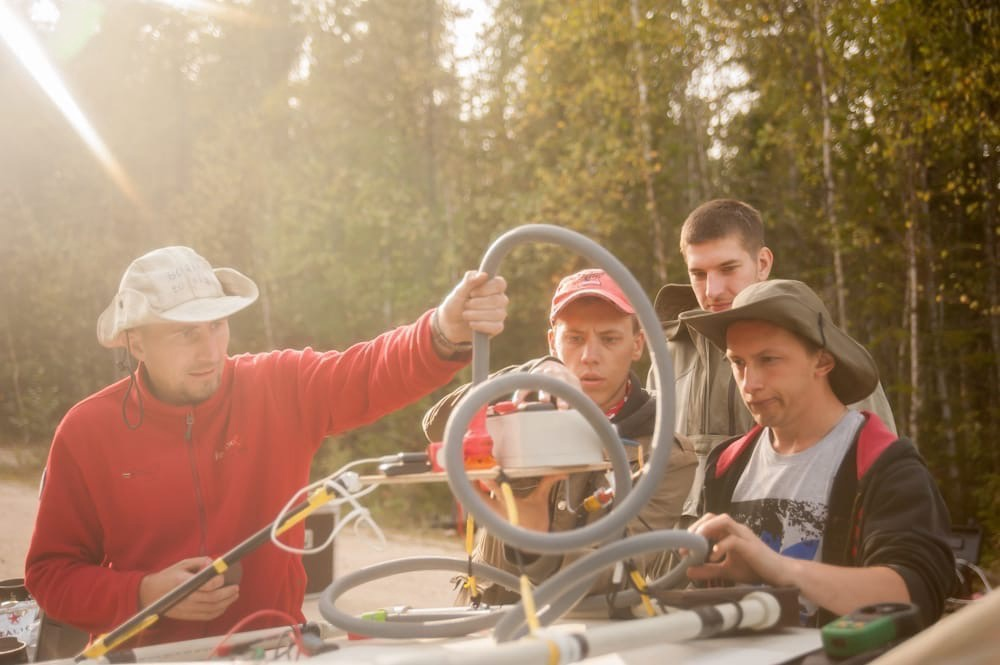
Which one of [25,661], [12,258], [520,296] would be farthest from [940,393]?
[12,258]

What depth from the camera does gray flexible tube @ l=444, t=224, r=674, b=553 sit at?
1561mm

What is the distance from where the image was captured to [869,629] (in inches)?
61.3

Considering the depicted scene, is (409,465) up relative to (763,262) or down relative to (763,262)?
down

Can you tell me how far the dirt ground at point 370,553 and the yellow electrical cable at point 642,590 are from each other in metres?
6.05

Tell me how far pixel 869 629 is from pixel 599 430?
52cm

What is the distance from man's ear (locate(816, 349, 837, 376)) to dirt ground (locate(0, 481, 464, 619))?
18.9 ft

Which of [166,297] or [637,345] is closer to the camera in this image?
[166,297]

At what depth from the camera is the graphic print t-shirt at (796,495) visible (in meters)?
2.22

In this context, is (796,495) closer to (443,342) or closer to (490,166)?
(443,342)

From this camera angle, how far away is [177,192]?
20375mm

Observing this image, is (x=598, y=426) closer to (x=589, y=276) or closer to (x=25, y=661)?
(x=589, y=276)

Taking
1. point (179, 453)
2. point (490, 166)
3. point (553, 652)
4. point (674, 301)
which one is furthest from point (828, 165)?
point (553, 652)

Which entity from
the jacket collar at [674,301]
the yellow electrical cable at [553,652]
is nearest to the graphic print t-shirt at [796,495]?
the yellow electrical cable at [553,652]

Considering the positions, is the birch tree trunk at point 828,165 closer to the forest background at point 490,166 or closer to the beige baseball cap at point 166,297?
the forest background at point 490,166
